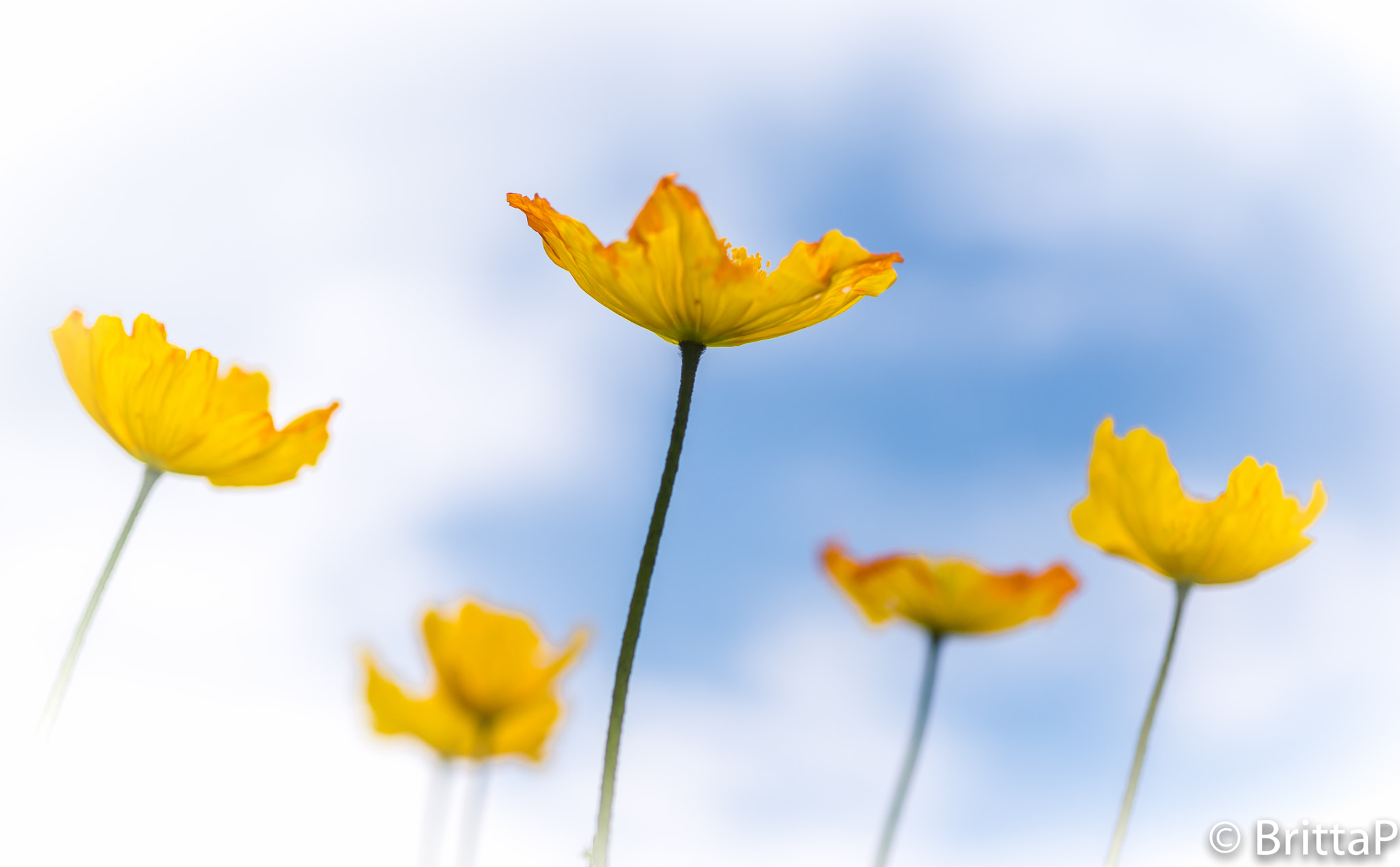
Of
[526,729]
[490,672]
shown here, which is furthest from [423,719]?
[490,672]

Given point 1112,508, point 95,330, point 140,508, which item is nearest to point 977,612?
point 1112,508

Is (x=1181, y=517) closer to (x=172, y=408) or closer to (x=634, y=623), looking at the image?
(x=634, y=623)

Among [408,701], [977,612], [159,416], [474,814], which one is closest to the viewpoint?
[474,814]

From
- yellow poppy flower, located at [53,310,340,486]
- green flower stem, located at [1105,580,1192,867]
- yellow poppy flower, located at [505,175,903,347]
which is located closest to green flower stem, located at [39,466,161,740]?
yellow poppy flower, located at [53,310,340,486]

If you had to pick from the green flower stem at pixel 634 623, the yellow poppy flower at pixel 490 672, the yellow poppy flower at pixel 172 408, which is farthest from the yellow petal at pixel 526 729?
the green flower stem at pixel 634 623

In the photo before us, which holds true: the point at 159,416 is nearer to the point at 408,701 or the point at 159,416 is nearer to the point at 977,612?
the point at 408,701

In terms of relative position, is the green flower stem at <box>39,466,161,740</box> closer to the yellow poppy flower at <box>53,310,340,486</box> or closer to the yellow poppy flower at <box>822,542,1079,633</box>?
the yellow poppy flower at <box>53,310,340,486</box>

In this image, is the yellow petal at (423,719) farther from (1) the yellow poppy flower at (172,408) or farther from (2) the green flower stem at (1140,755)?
(2) the green flower stem at (1140,755)
